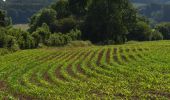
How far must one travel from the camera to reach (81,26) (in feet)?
396

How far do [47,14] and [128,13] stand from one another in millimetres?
26006

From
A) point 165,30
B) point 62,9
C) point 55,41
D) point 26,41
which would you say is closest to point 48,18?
point 62,9

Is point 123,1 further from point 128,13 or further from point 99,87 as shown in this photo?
point 99,87

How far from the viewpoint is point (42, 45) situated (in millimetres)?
98062

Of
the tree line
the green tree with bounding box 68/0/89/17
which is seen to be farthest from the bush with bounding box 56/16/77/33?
the green tree with bounding box 68/0/89/17

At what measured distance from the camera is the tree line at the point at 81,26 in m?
91.9

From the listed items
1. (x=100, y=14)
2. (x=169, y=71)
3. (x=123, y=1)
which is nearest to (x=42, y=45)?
(x=100, y=14)

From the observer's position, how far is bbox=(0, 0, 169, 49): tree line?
91.9m

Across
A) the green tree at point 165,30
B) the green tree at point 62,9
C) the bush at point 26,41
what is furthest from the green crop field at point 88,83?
the green tree at point 165,30

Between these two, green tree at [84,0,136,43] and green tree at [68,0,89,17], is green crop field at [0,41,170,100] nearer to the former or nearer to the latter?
green tree at [84,0,136,43]

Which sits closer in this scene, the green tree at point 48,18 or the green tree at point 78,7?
the green tree at point 48,18

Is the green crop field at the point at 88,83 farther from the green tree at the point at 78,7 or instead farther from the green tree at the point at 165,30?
the green tree at the point at 165,30

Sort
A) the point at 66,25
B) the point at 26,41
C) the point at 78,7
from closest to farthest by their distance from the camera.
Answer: the point at 26,41
the point at 66,25
the point at 78,7

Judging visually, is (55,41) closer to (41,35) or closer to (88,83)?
(41,35)
